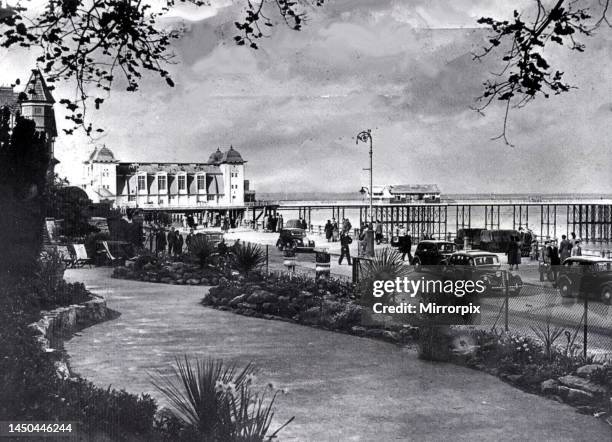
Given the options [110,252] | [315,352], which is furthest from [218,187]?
[315,352]

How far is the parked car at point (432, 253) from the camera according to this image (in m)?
23.5

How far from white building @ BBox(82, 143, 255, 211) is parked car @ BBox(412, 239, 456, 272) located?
58535 mm

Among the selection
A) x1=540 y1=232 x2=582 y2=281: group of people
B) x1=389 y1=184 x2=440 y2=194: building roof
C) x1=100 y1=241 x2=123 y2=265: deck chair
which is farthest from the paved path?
x1=389 y1=184 x2=440 y2=194: building roof

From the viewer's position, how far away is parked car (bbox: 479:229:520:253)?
32219 mm

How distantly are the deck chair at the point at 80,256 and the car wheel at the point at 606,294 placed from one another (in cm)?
1658

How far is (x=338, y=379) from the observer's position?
1024cm

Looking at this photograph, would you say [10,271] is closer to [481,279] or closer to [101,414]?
[101,414]

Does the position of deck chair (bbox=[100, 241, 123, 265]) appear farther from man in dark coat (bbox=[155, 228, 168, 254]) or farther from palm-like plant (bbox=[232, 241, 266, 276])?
palm-like plant (bbox=[232, 241, 266, 276])

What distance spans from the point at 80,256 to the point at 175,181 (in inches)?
2475

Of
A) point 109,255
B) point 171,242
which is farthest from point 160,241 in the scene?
point 109,255

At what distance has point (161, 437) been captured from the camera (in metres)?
6.54

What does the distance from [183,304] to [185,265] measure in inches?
240

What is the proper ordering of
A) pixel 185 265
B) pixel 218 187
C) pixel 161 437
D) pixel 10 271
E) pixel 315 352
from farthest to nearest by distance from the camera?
pixel 218 187 < pixel 185 265 < pixel 315 352 < pixel 10 271 < pixel 161 437

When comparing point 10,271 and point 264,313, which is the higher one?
point 10,271
